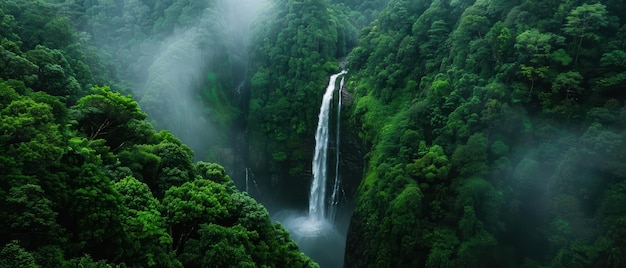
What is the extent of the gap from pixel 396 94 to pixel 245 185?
1442 centimetres

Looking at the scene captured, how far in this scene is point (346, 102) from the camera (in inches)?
1282

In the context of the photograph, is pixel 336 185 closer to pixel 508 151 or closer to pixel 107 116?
pixel 508 151

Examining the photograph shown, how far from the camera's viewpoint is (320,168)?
32.1 metres

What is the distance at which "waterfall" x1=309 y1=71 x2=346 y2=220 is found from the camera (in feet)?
104

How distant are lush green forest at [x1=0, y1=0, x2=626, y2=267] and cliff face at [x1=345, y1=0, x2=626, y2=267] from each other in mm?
84

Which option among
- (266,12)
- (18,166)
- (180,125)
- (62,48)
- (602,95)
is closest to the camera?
(18,166)

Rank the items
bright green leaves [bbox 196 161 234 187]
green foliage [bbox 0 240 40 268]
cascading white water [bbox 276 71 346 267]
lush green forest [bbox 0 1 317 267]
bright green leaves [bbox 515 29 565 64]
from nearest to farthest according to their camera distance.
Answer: green foliage [bbox 0 240 40 268] → lush green forest [bbox 0 1 317 267] → bright green leaves [bbox 196 161 234 187] → bright green leaves [bbox 515 29 565 64] → cascading white water [bbox 276 71 346 267]

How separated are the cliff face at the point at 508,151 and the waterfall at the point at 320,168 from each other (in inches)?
229

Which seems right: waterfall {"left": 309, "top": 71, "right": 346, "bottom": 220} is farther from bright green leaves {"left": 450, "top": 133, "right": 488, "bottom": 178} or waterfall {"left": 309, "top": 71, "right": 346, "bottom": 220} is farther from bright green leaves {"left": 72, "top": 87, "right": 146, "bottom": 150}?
bright green leaves {"left": 72, "top": 87, "right": 146, "bottom": 150}

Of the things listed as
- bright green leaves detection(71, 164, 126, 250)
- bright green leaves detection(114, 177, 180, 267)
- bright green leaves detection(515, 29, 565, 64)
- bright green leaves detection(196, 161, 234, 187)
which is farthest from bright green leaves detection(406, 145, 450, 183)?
bright green leaves detection(71, 164, 126, 250)

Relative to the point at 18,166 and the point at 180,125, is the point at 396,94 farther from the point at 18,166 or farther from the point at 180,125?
the point at 18,166

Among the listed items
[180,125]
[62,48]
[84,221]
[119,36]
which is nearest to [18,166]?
[84,221]

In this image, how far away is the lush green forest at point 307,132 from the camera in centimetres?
1165

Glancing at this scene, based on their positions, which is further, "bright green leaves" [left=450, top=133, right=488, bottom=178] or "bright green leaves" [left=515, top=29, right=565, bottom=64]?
"bright green leaves" [left=515, top=29, right=565, bottom=64]
